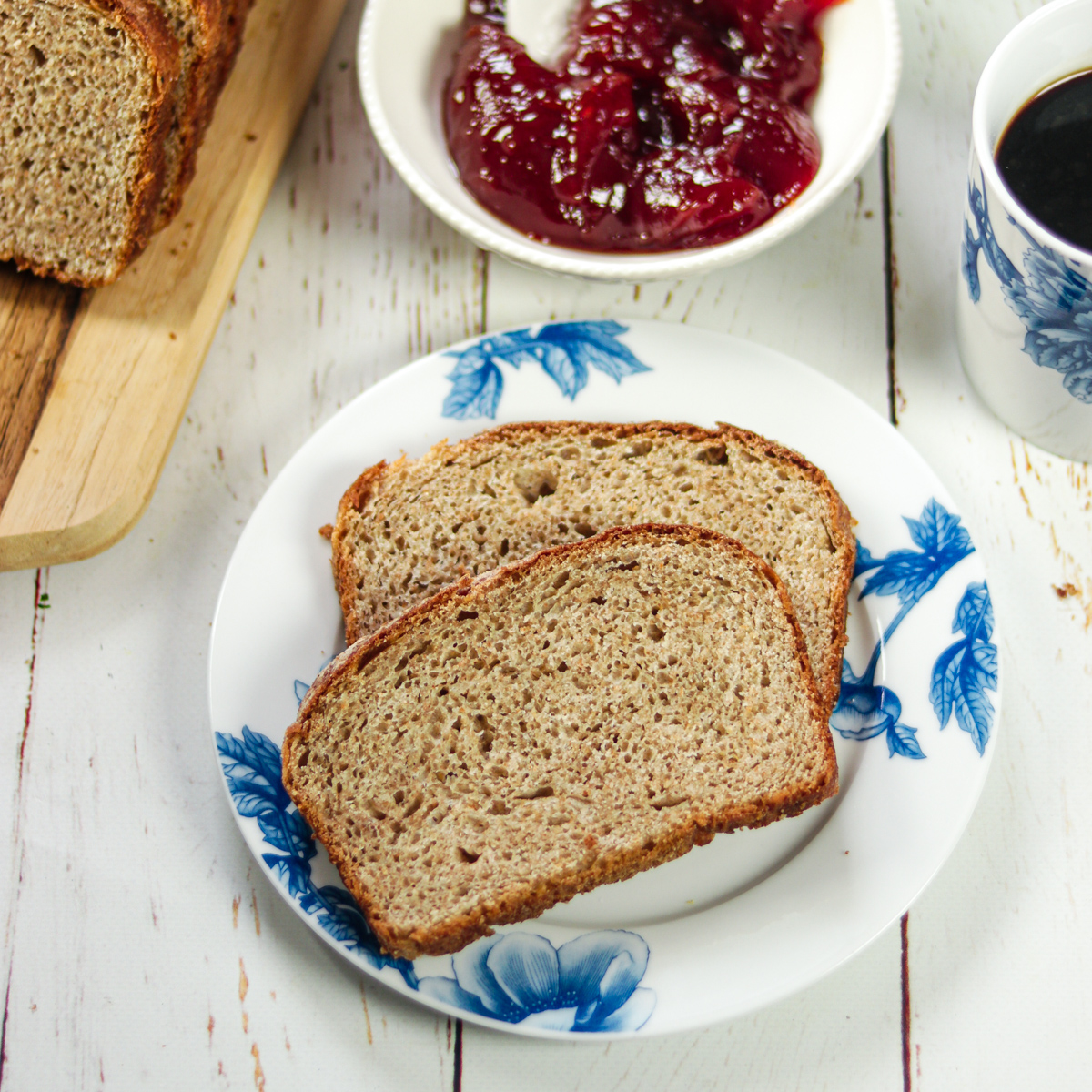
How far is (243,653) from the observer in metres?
2.10

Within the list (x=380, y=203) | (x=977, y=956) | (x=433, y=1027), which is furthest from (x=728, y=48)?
(x=433, y=1027)

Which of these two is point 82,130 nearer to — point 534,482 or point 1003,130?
point 534,482

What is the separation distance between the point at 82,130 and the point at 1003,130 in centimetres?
181

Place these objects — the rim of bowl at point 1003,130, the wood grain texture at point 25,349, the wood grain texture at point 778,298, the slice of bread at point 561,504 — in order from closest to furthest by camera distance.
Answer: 1. the rim of bowl at point 1003,130
2. the slice of bread at point 561,504
3. the wood grain texture at point 25,349
4. the wood grain texture at point 778,298

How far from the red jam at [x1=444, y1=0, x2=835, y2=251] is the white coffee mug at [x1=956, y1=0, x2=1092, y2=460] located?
399 mm

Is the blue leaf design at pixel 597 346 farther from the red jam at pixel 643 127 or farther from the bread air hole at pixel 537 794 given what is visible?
the bread air hole at pixel 537 794

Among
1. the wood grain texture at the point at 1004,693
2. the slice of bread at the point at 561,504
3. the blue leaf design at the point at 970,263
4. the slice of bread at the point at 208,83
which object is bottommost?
the wood grain texture at the point at 1004,693

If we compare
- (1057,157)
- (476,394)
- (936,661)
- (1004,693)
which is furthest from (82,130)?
(1004,693)

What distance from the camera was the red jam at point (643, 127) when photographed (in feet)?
7.09

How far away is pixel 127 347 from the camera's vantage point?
7.54 feet

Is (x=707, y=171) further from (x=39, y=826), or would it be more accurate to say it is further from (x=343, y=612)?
(x=39, y=826)

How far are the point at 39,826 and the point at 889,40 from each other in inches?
96.4

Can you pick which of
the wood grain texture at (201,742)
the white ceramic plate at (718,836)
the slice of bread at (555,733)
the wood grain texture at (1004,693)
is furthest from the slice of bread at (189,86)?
Answer: the wood grain texture at (1004,693)

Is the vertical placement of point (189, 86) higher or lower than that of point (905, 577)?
higher
